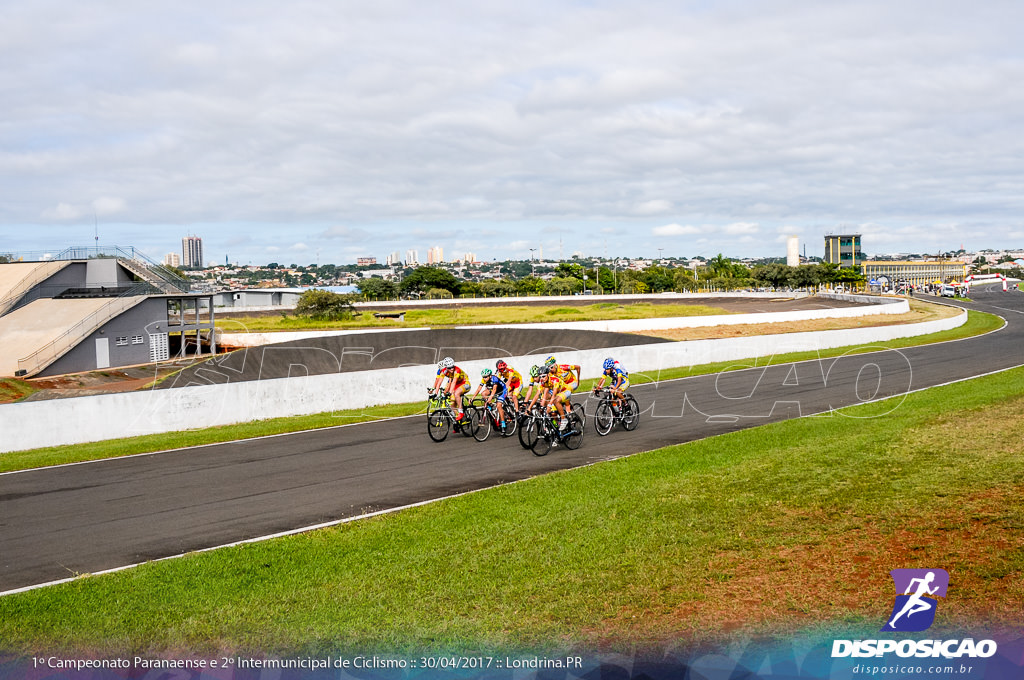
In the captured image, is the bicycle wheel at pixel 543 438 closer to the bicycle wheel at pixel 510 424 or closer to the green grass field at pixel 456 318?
the bicycle wheel at pixel 510 424

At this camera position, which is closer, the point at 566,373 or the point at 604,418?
the point at 566,373

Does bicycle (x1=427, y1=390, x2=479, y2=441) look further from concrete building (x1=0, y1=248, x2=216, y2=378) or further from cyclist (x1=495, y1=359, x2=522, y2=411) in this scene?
concrete building (x1=0, y1=248, x2=216, y2=378)

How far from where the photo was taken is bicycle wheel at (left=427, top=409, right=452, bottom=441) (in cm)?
1958

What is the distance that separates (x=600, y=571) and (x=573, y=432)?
913cm

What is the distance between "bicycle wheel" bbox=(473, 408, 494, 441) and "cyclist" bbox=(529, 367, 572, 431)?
2.16 metres

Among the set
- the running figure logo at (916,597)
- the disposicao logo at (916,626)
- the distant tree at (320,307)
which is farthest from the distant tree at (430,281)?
the disposicao logo at (916,626)

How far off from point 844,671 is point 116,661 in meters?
6.48

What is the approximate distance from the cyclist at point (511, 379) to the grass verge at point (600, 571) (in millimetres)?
5090

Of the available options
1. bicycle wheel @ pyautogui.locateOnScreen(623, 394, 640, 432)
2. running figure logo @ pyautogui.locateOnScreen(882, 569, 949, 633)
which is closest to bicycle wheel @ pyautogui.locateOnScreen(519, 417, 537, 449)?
bicycle wheel @ pyautogui.locateOnScreen(623, 394, 640, 432)

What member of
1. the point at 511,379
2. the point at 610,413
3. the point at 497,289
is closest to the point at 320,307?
the point at 610,413

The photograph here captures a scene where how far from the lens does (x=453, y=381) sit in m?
19.3

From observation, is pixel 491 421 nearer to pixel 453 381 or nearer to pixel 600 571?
pixel 453 381

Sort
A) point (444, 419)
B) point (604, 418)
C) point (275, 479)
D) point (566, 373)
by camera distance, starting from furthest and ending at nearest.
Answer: point (604, 418) → point (444, 419) → point (566, 373) → point (275, 479)

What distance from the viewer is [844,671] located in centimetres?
653
